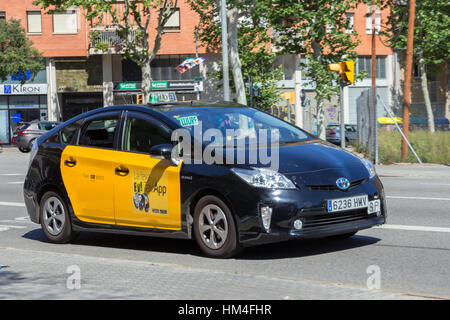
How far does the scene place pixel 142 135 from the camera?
8.70 meters

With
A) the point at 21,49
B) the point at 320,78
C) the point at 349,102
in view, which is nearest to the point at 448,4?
the point at 349,102

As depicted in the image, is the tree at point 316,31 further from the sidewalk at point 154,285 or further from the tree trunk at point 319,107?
the sidewalk at point 154,285

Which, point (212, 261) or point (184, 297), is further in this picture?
point (212, 261)

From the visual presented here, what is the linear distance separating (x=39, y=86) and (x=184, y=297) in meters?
50.4

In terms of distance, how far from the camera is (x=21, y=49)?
50000 mm

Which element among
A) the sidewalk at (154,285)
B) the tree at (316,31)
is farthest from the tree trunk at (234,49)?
the sidewalk at (154,285)

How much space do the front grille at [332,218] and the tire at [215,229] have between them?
0.71 metres

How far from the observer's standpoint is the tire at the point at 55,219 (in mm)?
9586

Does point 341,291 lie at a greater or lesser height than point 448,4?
lesser

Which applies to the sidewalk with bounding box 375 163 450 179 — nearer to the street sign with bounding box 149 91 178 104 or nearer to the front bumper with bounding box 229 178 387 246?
the street sign with bounding box 149 91 178 104

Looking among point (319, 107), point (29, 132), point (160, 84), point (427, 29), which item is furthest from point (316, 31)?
point (160, 84)

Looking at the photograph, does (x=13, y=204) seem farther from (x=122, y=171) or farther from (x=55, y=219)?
(x=122, y=171)

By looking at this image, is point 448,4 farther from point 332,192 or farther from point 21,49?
point 332,192

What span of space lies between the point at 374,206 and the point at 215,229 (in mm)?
1623
